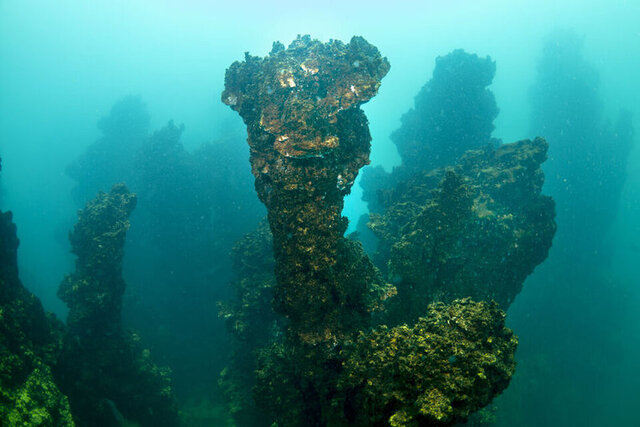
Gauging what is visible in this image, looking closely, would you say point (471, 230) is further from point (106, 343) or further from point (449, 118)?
point (106, 343)

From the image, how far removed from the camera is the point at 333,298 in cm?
848

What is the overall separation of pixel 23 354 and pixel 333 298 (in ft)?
39.1

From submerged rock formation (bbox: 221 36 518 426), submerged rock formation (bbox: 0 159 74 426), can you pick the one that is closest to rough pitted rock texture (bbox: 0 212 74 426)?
submerged rock formation (bbox: 0 159 74 426)

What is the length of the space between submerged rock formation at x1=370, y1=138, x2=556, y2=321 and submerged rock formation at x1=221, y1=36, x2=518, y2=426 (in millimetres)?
1947

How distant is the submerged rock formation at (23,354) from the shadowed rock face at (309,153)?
798 cm

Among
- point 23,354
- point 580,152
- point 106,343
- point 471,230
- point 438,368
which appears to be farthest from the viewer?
point 580,152

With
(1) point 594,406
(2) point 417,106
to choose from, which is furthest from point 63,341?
(1) point 594,406

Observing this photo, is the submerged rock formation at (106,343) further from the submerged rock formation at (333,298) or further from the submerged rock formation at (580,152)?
the submerged rock formation at (580,152)

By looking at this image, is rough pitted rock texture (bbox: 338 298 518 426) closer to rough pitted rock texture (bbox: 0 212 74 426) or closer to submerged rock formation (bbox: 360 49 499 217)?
rough pitted rock texture (bbox: 0 212 74 426)

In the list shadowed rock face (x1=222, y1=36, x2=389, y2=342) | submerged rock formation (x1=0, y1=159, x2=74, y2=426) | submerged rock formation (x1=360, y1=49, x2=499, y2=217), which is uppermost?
submerged rock formation (x1=360, y1=49, x2=499, y2=217)

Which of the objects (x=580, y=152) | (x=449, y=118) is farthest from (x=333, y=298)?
(x=580, y=152)

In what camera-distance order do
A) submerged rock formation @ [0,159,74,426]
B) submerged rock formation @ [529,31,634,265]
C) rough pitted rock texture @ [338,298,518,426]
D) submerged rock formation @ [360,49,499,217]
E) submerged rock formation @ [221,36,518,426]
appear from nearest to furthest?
1. rough pitted rock texture @ [338,298,518,426]
2. submerged rock formation @ [221,36,518,426]
3. submerged rock formation @ [0,159,74,426]
4. submerged rock formation @ [360,49,499,217]
5. submerged rock formation @ [529,31,634,265]

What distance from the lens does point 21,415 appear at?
331 inches

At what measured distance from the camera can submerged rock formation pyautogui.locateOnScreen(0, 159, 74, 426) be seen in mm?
8688
